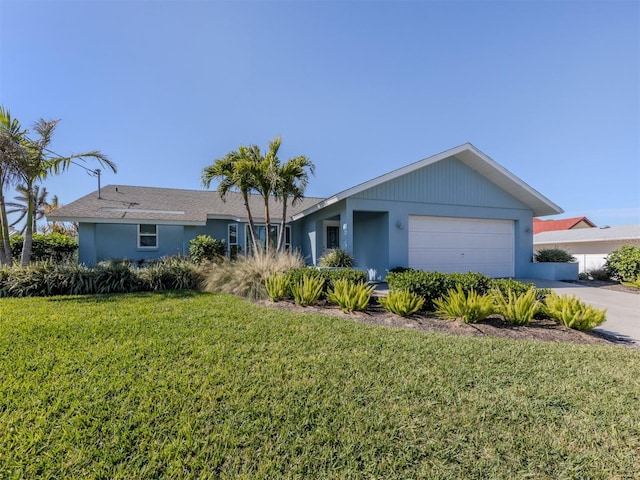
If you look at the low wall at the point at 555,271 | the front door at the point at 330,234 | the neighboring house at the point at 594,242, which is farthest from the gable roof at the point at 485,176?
the neighboring house at the point at 594,242

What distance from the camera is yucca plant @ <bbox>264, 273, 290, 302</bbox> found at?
6938 millimetres

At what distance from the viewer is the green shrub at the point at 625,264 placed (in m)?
11.0

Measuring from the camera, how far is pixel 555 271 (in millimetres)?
12125

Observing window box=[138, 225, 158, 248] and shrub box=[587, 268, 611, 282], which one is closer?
shrub box=[587, 268, 611, 282]

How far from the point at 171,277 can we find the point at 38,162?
5.26 meters

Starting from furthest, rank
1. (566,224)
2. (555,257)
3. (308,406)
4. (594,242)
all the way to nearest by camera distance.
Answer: (566,224) → (594,242) → (555,257) → (308,406)

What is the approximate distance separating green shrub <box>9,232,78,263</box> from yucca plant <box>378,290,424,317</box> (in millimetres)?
14474

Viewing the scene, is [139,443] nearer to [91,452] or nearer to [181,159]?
[91,452]

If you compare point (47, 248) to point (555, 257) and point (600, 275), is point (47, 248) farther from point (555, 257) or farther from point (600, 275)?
point (600, 275)

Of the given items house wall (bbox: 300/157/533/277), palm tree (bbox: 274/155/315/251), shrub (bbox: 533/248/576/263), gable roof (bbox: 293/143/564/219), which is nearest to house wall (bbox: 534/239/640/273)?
shrub (bbox: 533/248/576/263)

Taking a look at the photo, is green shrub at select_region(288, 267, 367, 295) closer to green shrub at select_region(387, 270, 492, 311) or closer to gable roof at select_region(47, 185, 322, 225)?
green shrub at select_region(387, 270, 492, 311)

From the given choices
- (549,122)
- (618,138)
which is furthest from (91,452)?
(618,138)

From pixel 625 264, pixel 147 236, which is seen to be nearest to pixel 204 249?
pixel 147 236

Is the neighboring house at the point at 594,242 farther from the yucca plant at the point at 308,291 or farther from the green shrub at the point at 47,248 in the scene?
the green shrub at the point at 47,248
